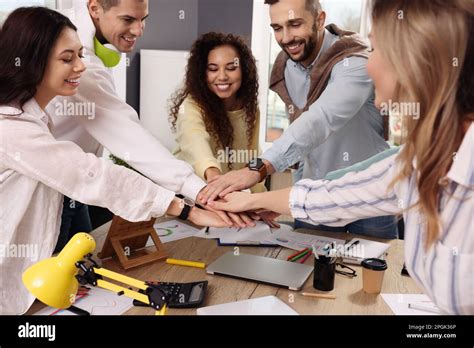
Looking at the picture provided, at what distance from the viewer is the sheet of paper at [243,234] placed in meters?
1.48

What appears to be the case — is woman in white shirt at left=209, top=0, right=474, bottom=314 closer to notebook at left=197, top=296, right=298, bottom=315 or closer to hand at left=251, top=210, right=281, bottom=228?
notebook at left=197, top=296, right=298, bottom=315

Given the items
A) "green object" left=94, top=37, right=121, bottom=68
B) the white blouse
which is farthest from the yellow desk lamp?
"green object" left=94, top=37, right=121, bottom=68

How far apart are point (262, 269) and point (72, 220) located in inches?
31.2

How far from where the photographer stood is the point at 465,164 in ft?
2.63

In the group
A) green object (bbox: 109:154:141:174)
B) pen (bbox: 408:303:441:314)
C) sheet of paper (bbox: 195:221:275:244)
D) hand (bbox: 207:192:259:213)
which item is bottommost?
pen (bbox: 408:303:441:314)

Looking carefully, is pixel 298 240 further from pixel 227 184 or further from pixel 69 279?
pixel 69 279

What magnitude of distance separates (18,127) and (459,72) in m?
0.97

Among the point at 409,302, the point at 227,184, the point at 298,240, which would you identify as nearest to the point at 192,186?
the point at 227,184

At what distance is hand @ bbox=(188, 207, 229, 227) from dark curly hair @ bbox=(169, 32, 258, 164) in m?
0.49

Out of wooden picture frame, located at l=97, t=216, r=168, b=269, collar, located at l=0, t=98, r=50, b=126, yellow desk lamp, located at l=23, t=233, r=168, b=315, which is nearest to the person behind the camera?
yellow desk lamp, located at l=23, t=233, r=168, b=315

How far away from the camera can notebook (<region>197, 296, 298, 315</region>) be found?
104cm
